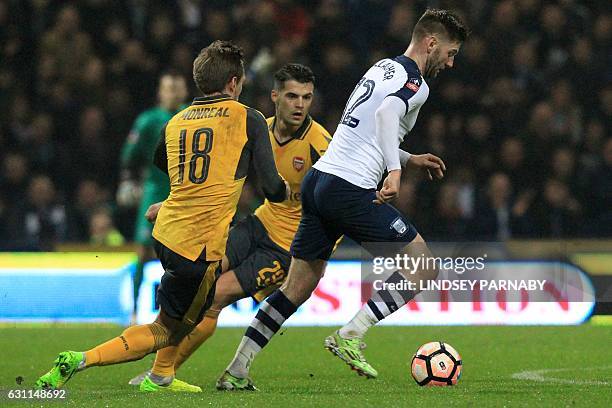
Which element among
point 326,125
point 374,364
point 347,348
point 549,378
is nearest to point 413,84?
point 347,348

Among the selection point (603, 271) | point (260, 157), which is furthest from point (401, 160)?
point (603, 271)

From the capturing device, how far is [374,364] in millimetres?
8234

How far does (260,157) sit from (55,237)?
7.08m

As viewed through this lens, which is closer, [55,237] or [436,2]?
[55,237]

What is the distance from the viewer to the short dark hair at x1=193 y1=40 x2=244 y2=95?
20.5 ft

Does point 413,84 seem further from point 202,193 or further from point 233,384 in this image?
point 233,384

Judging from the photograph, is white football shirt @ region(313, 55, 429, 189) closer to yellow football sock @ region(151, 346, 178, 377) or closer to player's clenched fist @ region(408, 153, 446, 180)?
player's clenched fist @ region(408, 153, 446, 180)

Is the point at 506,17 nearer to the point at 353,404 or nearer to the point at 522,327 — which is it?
the point at 522,327

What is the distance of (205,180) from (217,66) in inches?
22.4

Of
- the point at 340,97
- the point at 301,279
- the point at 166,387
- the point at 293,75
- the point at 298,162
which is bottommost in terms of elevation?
the point at 166,387

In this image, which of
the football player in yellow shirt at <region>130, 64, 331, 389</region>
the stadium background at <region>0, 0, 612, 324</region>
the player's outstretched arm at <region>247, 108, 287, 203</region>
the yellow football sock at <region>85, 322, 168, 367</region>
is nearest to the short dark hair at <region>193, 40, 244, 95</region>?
the player's outstretched arm at <region>247, 108, 287, 203</region>

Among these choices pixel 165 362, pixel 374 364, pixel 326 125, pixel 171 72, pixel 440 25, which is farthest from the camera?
pixel 171 72

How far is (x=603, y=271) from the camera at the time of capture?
38.8 ft

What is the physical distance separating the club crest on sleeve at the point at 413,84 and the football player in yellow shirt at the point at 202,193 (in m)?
0.78
